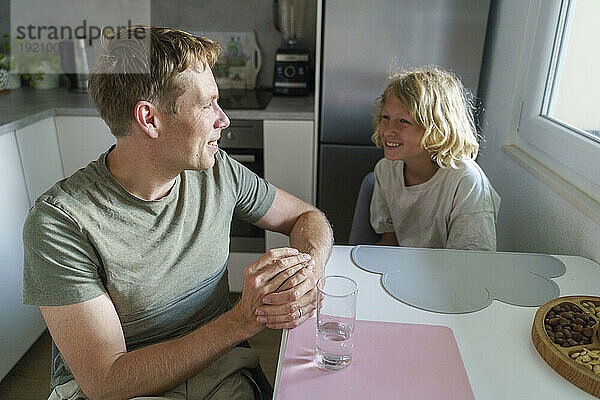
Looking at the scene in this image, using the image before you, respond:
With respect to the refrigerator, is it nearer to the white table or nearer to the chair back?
the chair back

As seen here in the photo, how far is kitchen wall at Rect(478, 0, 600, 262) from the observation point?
4.59 ft

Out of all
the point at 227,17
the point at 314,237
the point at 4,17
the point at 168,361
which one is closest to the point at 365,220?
the point at 314,237

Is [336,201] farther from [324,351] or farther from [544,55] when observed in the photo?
[324,351]

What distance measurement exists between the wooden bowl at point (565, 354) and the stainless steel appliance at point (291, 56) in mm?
1796

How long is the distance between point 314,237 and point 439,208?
0.50 meters

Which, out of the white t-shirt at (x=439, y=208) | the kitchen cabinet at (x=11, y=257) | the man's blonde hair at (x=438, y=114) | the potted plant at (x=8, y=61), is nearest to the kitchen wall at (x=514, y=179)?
the white t-shirt at (x=439, y=208)

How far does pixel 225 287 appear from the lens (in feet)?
4.41

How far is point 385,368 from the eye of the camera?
2.90ft

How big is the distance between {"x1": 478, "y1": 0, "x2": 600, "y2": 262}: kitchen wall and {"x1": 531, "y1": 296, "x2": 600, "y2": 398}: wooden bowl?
16.9 inches

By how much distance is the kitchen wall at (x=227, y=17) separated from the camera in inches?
108

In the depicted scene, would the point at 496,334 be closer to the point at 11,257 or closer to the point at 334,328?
the point at 334,328

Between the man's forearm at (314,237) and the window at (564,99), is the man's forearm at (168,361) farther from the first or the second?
the window at (564,99)

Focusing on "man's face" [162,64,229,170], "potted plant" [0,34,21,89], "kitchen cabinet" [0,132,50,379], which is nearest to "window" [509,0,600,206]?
"man's face" [162,64,229,170]

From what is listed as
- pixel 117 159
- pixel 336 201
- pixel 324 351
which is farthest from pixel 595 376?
pixel 336 201
